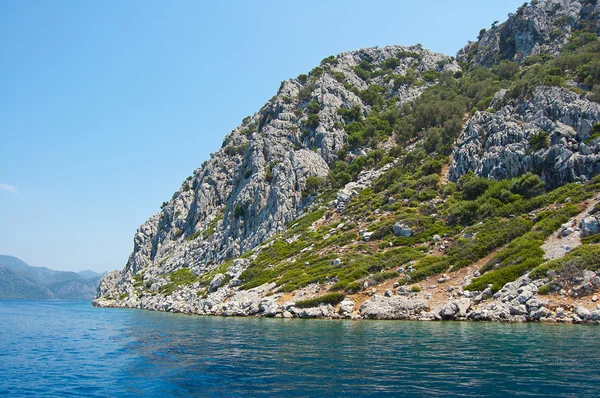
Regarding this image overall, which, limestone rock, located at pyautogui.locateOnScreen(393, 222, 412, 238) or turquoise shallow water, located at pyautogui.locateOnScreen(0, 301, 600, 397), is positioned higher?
limestone rock, located at pyautogui.locateOnScreen(393, 222, 412, 238)

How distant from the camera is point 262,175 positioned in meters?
99.5

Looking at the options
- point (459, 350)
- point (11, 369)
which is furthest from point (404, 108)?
point (11, 369)

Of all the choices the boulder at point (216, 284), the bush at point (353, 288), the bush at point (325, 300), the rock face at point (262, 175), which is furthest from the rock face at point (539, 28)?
the boulder at point (216, 284)

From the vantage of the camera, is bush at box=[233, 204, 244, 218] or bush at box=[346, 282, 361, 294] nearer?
bush at box=[346, 282, 361, 294]

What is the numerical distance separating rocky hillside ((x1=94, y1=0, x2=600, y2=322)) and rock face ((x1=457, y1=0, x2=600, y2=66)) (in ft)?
1.72

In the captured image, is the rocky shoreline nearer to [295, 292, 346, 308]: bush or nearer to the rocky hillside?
the rocky hillside

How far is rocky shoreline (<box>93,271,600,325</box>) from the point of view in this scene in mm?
29875

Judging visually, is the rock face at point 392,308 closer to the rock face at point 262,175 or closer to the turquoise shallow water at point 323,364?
the turquoise shallow water at point 323,364

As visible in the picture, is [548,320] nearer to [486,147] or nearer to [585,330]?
[585,330]

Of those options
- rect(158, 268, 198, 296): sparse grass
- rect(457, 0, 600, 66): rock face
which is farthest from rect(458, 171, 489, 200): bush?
rect(457, 0, 600, 66): rock face

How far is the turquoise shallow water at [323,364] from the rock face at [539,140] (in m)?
34.6

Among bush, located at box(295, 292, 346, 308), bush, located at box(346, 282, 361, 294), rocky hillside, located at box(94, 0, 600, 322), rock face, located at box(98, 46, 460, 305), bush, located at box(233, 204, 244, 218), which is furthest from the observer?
bush, located at box(233, 204, 244, 218)

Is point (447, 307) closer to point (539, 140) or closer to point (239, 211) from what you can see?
point (539, 140)

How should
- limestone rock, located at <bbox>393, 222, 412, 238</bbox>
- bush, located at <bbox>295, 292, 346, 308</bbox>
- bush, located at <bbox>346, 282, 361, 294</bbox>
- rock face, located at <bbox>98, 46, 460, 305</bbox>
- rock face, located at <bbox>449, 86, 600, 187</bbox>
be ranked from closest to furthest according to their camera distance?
bush, located at <bbox>295, 292, 346, 308</bbox>, bush, located at <bbox>346, 282, 361, 294</bbox>, rock face, located at <bbox>449, 86, 600, 187</bbox>, limestone rock, located at <bbox>393, 222, 412, 238</bbox>, rock face, located at <bbox>98, 46, 460, 305</bbox>
